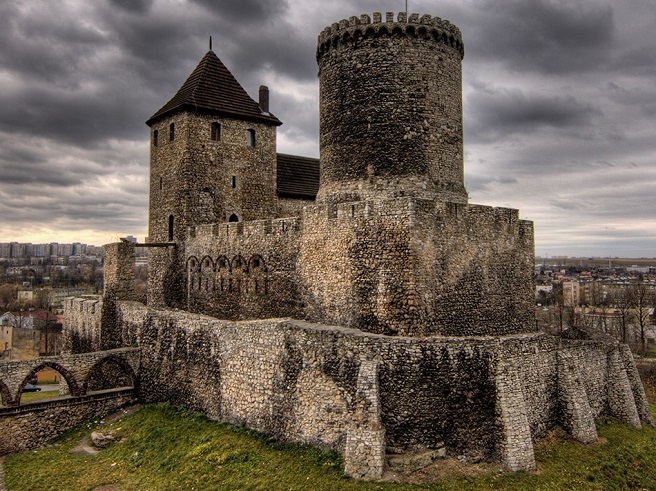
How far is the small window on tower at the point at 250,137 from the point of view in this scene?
80.4ft

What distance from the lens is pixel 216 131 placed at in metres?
23.7

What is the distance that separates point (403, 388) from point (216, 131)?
51.6 feet

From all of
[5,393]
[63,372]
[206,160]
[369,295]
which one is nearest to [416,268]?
[369,295]

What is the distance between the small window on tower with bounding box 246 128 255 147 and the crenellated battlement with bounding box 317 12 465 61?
773 cm

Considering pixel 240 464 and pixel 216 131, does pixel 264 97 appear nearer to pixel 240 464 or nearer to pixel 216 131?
pixel 216 131

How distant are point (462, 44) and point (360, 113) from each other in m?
4.57

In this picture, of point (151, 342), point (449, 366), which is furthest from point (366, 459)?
point (151, 342)

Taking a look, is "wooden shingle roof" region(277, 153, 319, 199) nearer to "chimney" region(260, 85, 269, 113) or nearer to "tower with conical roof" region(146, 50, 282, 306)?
"tower with conical roof" region(146, 50, 282, 306)

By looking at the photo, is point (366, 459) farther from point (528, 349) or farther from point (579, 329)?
point (579, 329)

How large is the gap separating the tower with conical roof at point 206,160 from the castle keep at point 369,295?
0.10m

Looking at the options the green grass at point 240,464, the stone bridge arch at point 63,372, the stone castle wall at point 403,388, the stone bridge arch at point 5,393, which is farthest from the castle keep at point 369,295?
the stone bridge arch at point 5,393

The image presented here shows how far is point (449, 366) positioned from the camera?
12219mm

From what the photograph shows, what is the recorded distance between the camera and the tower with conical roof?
23.0m

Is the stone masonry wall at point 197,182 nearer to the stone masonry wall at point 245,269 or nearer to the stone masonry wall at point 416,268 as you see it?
the stone masonry wall at point 245,269
